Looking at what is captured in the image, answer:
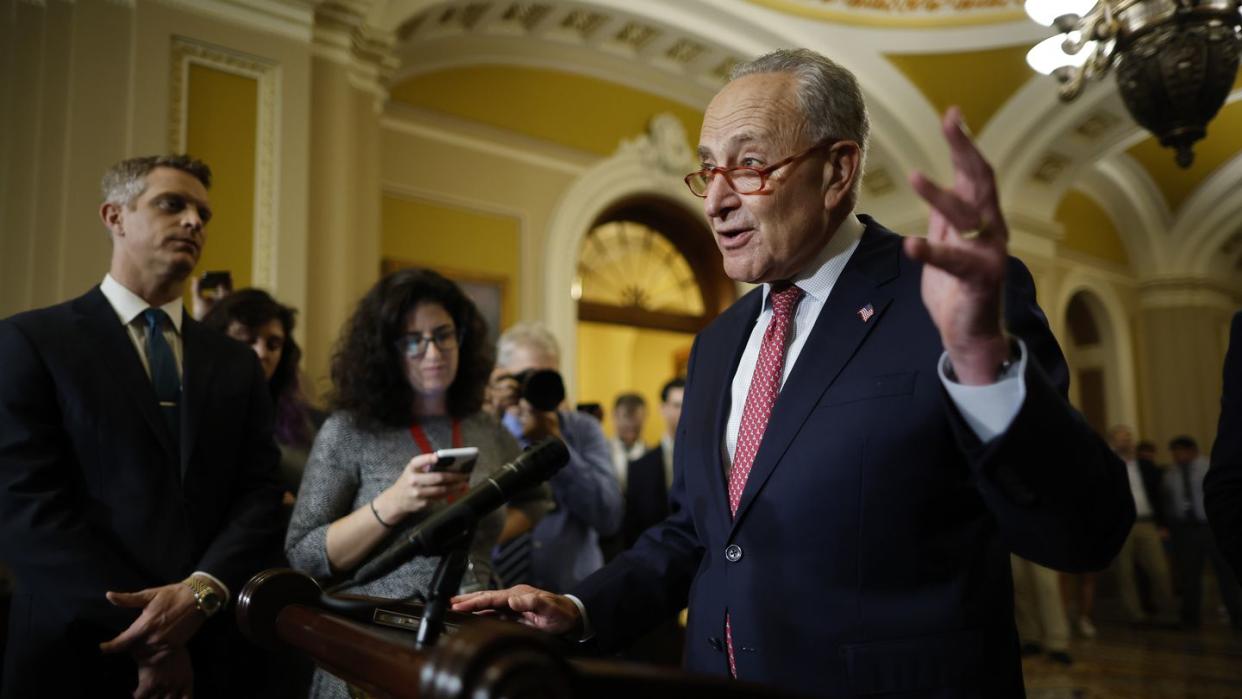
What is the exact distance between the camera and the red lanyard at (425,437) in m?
2.04

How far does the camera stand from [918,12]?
742cm

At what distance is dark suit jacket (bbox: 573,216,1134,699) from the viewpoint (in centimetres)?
99

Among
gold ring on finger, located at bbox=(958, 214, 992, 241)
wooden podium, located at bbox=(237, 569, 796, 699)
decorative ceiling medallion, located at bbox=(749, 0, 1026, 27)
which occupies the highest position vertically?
decorative ceiling medallion, located at bbox=(749, 0, 1026, 27)

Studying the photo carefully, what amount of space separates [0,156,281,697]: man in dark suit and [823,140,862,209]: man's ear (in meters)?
1.39

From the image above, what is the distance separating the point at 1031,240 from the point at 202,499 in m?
8.51

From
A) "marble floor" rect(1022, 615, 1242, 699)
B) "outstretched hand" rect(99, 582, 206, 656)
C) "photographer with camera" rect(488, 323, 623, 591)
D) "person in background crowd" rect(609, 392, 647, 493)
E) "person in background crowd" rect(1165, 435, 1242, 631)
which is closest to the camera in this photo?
"outstretched hand" rect(99, 582, 206, 656)

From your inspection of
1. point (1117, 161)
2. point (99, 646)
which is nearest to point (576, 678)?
point (99, 646)

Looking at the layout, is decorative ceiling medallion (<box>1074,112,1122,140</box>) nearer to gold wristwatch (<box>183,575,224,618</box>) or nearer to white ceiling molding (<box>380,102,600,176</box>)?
white ceiling molding (<box>380,102,600,176</box>)

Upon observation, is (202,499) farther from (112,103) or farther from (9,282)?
(112,103)

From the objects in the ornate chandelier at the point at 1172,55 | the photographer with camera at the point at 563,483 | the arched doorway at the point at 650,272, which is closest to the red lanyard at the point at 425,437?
the photographer with camera at the point at 563,483

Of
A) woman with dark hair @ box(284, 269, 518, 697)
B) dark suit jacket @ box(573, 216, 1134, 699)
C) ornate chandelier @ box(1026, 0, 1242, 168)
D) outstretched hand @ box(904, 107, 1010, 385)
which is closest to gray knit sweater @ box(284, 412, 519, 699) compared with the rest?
woman with dark hair @ box(284, 269, 518, 697)

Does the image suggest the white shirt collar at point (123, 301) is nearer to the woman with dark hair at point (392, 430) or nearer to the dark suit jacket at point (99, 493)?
the dark suit jacket at point (99, 493)

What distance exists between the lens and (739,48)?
6.93 m

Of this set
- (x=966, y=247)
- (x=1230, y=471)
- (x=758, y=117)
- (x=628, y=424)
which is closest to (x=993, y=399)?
(x=966, y=247)
